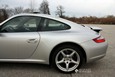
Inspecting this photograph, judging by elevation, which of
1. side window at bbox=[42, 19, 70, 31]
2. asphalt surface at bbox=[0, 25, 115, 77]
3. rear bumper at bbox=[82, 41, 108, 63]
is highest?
side window at bbox=[42, 19, 70, 31]

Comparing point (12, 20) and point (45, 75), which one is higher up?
point (12, 20)

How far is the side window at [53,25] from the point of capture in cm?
471

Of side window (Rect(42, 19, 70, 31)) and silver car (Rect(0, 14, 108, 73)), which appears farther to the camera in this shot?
side window (Rect(42, 19, 70, 31))

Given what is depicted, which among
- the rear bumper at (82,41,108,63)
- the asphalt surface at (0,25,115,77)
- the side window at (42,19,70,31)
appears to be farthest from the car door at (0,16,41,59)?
the rear bumper at (82,41,108,63)

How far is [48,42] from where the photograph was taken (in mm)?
4512

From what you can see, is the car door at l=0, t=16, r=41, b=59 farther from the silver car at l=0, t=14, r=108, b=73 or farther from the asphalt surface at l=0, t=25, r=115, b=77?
the asphalt surface at l=0, t=25, r=115, b=77

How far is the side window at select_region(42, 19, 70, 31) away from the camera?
185 inches

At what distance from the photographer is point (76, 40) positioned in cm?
451

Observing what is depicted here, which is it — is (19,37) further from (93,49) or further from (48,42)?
(93,49)

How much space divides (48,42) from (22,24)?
0.78m

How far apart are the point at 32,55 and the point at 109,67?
2.01 meters

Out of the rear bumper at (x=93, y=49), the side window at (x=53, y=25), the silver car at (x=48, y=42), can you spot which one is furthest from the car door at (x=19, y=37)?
the rear bumper at (x=93, y=49)

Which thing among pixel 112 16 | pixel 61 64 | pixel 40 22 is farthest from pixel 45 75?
pixel 112 16

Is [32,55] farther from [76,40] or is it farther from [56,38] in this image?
[76,40]
